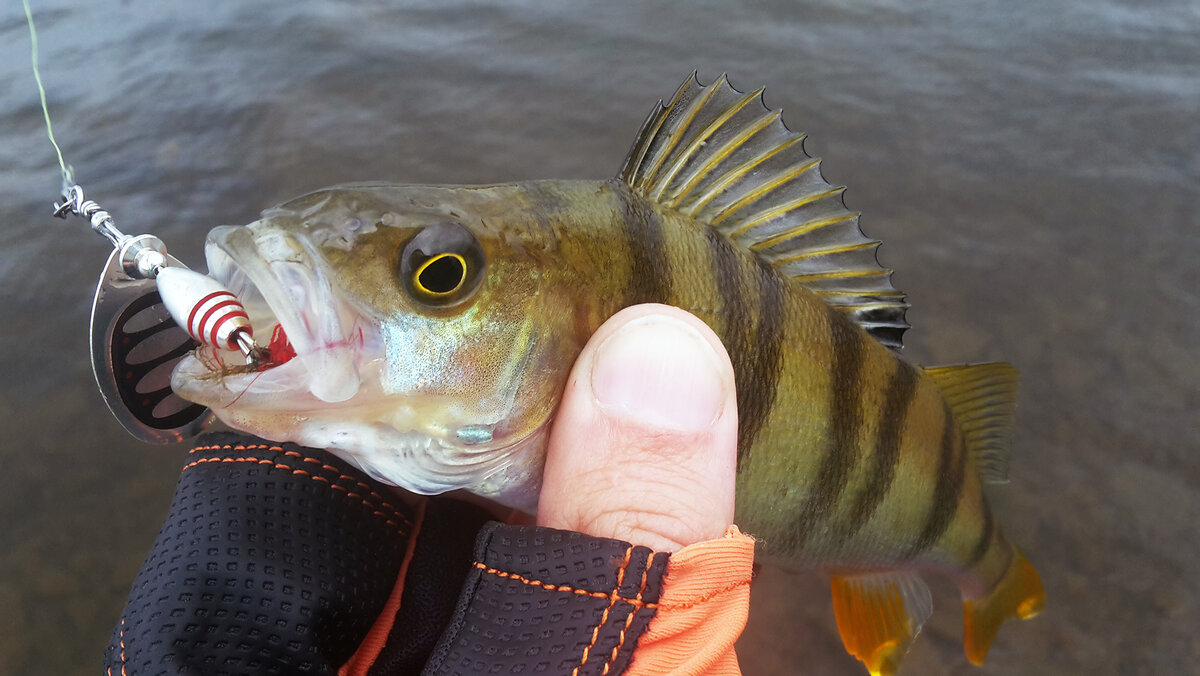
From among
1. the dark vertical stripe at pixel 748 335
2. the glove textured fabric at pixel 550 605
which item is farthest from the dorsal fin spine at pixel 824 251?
the glove textured fabric at pixel 550 605

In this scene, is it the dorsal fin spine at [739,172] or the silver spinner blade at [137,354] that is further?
the dorsal fin spine at [739,172]

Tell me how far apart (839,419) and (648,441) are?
598mm

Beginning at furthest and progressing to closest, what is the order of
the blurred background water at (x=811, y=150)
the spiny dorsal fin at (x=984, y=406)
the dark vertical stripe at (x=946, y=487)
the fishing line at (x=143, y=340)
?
the blurred background water at (x=811, y=150), the spiny dorsal fin at (x=984, y=406), the dark vertical stripe at (x=946, y=487), the fishing line at (x=143, y=340)

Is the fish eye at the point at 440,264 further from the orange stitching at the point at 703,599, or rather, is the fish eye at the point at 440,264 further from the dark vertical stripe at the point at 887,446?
the dark vertical stripe at the point at 887,446

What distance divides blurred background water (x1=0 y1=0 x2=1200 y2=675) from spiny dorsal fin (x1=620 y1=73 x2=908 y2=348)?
5.05ft

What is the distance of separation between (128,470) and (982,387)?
3363 mm

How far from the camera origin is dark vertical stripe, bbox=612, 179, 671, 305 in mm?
1406

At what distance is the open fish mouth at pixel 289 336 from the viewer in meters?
1.13

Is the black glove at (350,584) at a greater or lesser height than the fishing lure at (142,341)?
lesser

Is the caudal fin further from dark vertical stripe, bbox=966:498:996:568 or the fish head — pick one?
the fish head

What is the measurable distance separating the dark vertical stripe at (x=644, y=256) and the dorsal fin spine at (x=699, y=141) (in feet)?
0.37

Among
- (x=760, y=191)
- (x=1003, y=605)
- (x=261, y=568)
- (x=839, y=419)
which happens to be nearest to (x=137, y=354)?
(x=261, y=568)

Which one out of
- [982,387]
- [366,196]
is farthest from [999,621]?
[366,196]

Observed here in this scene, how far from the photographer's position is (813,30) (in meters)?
5.55
